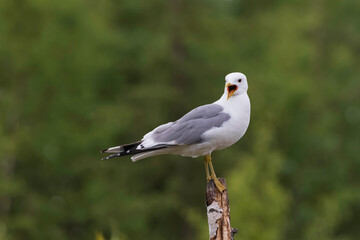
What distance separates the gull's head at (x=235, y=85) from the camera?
612 cm

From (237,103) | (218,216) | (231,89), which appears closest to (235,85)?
(231,89)

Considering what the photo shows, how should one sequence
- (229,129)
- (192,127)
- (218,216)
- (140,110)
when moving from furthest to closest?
1. (140,110)
2. (192,127)
3. (229,129)
4. (218,216)

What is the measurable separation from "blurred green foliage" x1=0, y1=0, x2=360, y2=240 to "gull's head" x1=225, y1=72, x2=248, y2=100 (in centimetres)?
1191

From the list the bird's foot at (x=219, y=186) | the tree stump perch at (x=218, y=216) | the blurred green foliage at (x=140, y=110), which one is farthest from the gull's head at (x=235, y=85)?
the blurred green foliage at (x=140, y=110)

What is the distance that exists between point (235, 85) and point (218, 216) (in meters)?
1.04

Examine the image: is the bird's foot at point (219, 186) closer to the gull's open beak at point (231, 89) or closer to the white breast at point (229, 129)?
the white breast at point (229, 129)

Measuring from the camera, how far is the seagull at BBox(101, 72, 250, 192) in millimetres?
5914

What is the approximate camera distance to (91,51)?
22.5 m

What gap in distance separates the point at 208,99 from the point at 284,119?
328 centimetres

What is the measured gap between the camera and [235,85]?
6.13m

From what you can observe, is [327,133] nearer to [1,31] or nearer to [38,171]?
[38,171]

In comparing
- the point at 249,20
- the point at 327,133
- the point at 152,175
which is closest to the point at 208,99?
the point at 152,175

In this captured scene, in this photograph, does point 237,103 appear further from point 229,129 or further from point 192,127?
point 192,127

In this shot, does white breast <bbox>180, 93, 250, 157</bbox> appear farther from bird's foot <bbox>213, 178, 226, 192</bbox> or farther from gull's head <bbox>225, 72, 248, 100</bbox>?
bird's foot <bbox>213, 178, 226, 192</bbox>
